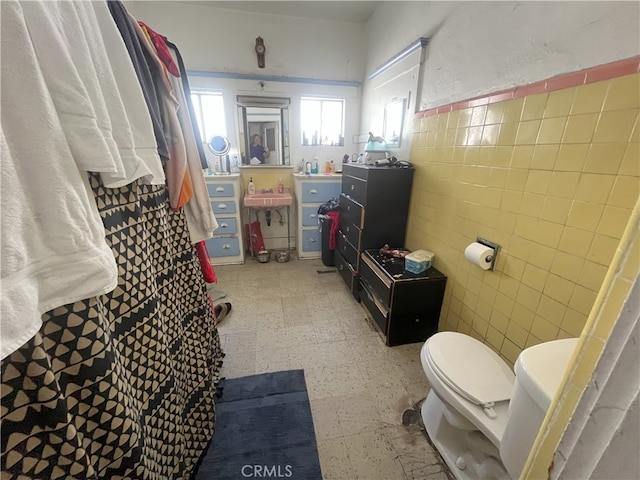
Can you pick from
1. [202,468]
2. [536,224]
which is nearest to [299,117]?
[536,224]

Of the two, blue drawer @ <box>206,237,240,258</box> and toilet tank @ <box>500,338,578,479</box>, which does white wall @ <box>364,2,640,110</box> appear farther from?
blue drawer @ <box>206,237,240,258</box>

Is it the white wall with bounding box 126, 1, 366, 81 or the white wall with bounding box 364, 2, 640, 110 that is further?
the white wall with bounding box 126, 1, 366, 81

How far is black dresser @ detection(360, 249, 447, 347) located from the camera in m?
1.66

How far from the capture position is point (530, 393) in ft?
2.14

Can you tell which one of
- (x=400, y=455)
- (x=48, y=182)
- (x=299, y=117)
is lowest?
(x=400, y=455)

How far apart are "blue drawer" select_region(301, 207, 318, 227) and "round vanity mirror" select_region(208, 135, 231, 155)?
1156 millimetres

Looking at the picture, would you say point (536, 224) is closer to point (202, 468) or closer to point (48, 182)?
point (48, 182)

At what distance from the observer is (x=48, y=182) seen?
0.41 metres

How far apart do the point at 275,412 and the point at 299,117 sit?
2.94 m

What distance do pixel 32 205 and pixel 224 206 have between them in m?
2.45

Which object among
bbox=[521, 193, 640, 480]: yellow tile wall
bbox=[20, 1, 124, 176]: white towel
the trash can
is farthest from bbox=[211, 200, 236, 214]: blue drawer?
bbox=[521, 193, 640, 480]: yellow tile wall

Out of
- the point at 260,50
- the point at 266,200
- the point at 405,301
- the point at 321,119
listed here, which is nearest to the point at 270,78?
the point at 260,50

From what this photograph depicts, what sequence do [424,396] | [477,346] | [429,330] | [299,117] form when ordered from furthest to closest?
1. [299,117]
2. [429,330]
3. [424,396]
4. [477,346]

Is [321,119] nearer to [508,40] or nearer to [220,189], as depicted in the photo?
[220,189]
